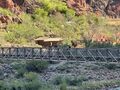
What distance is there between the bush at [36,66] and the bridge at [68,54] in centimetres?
518

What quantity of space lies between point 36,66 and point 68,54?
37.8ft

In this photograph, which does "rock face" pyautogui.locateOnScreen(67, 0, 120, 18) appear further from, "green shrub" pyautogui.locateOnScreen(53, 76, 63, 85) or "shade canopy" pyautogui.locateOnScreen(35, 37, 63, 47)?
"green shrub" pyautogui.locateOnScreen(53, 76, 63, 85)

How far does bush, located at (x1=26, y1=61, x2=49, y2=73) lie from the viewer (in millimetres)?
65062

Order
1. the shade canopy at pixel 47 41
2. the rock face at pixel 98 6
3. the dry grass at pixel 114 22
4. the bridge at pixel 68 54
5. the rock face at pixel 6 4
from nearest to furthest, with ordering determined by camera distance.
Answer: the bridge at pixel 68 54 → the shade canopy at pixel 47 41 → the rock face at pixel 6 4 → the rock face at pixel 98 6 → the dry grass at pixel 114 22

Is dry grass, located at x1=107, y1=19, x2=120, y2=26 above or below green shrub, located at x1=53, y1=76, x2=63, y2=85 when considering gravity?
below

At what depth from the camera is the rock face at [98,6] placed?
125 metres

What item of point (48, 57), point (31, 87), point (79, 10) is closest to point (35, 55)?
point (48, 57)

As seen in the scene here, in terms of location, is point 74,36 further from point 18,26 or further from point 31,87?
point 31,87

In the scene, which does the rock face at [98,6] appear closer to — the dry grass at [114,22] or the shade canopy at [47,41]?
the dry grass at [114,22]

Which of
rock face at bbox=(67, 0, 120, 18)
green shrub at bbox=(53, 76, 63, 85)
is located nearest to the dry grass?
rock face at bbox=(67, 0, 120, 18)

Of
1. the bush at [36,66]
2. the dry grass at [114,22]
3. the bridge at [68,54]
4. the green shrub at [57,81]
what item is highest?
the bridge at [68,54]

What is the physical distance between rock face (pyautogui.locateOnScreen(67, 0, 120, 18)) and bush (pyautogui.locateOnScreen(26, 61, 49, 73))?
58.0 metres

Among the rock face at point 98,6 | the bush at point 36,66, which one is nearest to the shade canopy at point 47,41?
the bush at point 36,66

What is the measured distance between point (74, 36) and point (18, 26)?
43.1 ft
